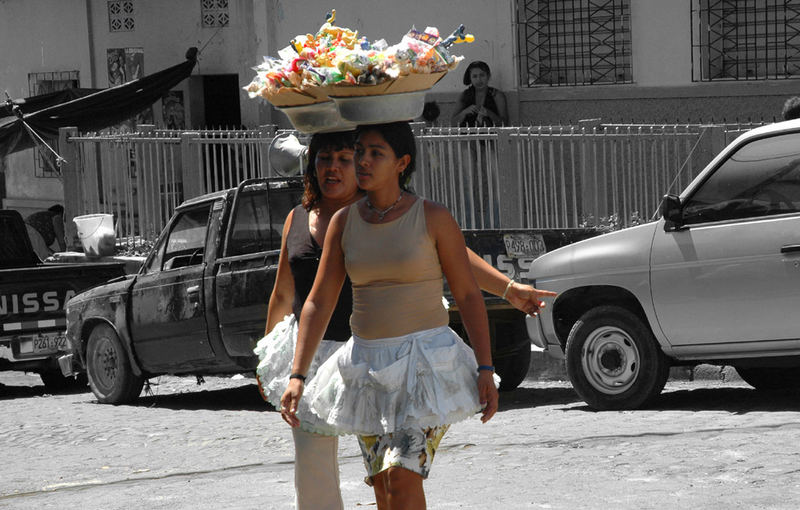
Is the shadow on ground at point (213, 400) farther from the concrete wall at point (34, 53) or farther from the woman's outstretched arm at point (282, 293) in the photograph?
the concrete wall at point (34, 53)

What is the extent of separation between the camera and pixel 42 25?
2420 cm

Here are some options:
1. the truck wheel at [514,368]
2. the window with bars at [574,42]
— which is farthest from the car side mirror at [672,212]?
the window with bars at [574,42]

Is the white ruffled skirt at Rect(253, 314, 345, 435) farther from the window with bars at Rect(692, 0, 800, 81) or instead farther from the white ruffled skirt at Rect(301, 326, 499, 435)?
the window with bars at Rect(692, 0, 800, 81)

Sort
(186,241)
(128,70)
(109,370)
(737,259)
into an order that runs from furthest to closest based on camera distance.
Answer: (128,70), (109,370), (186,241), (737,259)

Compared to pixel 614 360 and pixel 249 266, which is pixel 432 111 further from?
pixel 614 360

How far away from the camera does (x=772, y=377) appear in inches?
390

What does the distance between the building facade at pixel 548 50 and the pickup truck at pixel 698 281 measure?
7021 millimetres

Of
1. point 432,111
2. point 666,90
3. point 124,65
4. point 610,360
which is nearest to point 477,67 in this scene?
point 432,111

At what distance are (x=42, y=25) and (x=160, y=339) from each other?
47.3 ft

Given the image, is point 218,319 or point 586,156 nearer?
point 218,319

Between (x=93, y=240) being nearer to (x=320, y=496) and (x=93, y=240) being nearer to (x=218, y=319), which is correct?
(x=218, y=319)

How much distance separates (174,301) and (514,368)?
2.67m

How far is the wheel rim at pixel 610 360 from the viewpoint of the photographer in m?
9.24

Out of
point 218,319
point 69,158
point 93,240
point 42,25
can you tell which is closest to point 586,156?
point 218,319
